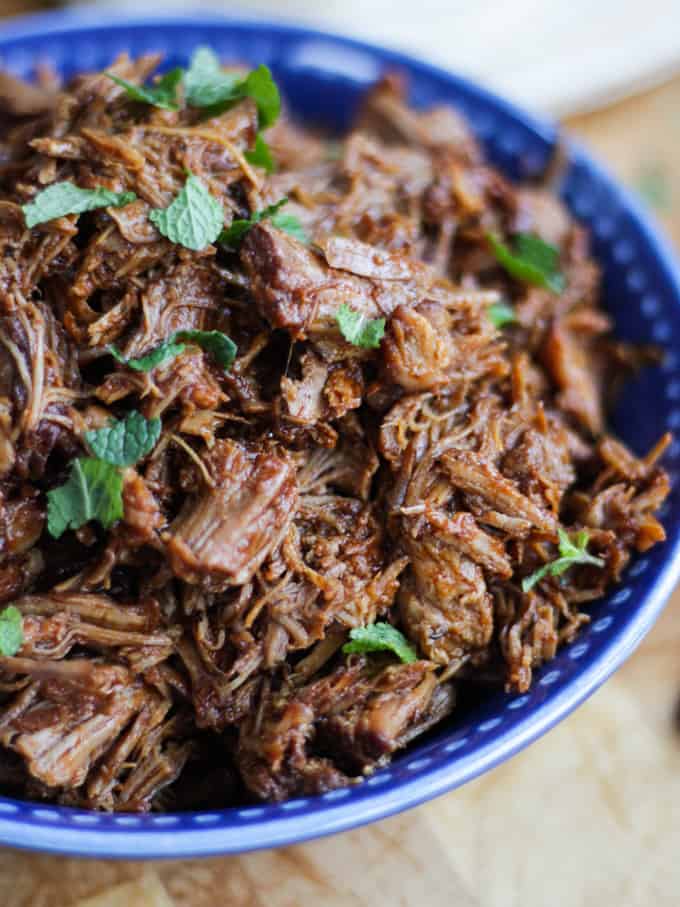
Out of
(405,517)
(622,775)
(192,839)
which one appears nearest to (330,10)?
(405,517)

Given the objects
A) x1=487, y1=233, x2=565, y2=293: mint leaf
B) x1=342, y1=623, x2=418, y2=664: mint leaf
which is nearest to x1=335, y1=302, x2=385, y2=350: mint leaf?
x1=342, y1=623, x2=418, y2=664: mint leaf

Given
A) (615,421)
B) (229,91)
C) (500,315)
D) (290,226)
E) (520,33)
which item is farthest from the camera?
(520,33)

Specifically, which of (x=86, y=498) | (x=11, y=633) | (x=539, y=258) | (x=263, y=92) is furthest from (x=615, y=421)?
(x=11, y=633)

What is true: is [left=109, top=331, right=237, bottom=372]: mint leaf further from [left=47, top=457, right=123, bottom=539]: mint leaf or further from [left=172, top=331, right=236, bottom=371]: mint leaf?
[left=47, top=457, right=123, bottom=539]: mint leaf

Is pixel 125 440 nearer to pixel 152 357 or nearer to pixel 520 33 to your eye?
pixel 152 357

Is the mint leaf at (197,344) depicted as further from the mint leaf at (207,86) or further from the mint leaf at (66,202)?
the mint leaf at (207,86)

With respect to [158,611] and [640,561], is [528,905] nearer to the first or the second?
Result: [640,561]
